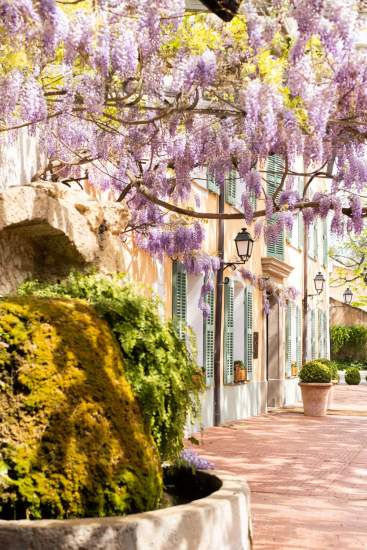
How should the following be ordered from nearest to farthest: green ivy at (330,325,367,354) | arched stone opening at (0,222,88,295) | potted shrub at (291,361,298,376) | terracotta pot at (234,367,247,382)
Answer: arched stone opening at (0,222,88,295), terracotta pot at (234,367,247,382), potted shrub at (291,361,298,376), green ivy at (330,325,367,354)

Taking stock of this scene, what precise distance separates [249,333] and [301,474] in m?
8.37

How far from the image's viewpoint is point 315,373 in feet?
58.4

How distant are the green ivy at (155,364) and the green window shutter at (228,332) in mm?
10586

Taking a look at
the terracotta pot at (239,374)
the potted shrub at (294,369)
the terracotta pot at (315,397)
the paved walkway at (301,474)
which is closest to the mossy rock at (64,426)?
the paved walkway at (301,474)

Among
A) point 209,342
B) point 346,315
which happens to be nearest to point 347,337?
point 346,315

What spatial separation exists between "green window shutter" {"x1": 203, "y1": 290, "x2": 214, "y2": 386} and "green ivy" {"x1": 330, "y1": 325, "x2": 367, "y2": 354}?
25.2m

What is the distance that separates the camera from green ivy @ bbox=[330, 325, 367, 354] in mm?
39719

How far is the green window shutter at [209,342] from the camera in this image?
1494 centimetres

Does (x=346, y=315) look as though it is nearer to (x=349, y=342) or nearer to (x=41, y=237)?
(x=349, y=342)

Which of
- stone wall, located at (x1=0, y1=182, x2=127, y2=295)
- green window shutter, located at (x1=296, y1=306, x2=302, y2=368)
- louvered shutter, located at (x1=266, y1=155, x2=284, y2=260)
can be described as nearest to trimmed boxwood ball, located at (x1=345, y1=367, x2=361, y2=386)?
green window shutter, located at (x1=296, y1=306, x2=302, y2=368)

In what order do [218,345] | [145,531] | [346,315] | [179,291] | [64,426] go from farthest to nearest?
[346,315] → [218,345] → [179,291] → [64,426] → [145,531]

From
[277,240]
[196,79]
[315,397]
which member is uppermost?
[277,240]

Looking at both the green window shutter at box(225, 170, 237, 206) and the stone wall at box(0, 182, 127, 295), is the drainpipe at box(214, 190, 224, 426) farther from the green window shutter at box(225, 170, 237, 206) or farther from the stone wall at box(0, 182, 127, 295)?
the stone wall at box(0, 182, 127, 295)

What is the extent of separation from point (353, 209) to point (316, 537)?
12.6 ft
